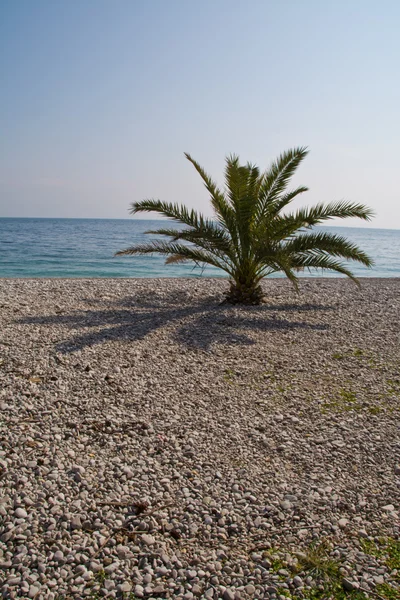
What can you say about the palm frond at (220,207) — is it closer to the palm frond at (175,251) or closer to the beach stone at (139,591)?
the palm frond at (175,251)

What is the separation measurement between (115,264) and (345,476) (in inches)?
790

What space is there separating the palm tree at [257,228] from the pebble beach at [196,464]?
2.40 m

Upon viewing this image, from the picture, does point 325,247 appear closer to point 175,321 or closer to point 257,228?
point 257,228

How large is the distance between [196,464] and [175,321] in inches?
183

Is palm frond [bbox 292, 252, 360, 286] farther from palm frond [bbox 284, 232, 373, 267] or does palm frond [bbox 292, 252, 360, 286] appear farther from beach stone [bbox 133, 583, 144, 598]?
beach stone [bbox 133, 583, 144, 598]

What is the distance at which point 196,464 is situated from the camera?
3.44 meters

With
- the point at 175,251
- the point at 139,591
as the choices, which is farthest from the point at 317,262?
the point at 139,591

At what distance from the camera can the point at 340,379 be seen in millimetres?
5340

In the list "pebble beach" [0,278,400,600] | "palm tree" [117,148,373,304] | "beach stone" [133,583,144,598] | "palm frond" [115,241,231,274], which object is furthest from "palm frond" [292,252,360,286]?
"beach stone" [133,583,144,598]

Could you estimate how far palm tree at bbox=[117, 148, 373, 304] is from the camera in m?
8.73

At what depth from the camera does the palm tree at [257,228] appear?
8.73m

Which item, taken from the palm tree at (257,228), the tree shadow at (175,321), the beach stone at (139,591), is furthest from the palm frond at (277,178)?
the beach stone at (139,591)

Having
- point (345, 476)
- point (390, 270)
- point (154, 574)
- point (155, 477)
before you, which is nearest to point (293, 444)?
point (345, 476)

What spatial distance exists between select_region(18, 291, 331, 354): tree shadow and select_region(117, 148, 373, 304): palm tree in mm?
948
